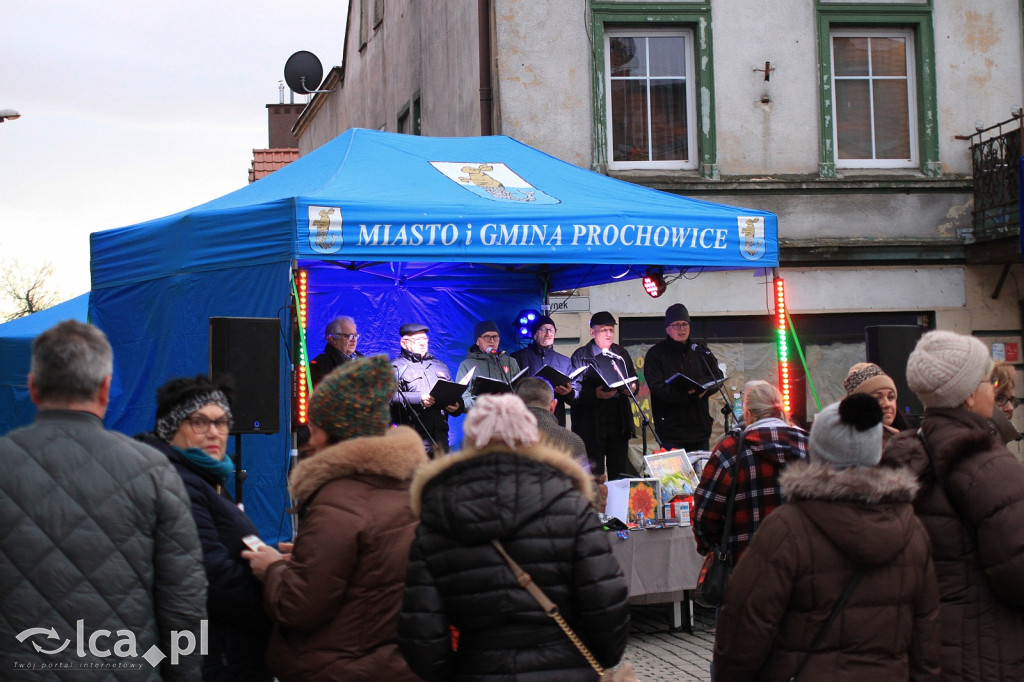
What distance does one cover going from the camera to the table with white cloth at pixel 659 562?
26.4ft

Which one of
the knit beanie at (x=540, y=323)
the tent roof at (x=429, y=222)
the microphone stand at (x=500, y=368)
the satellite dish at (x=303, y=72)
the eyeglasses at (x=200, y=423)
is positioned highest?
the satellite dish at (x=303, y=72)

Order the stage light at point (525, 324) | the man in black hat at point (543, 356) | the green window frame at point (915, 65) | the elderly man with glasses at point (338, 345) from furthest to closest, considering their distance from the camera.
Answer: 1. the green window frame at point (915, 65)
2. the stage light at point (525, 324)
3. the man in black hat at point (543, 356)
4. the elderly man with glasses at point (338, 345)

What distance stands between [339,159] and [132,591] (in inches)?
256

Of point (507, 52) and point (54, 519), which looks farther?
point (507, 52)

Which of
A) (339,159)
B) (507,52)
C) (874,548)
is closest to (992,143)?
(507,52)

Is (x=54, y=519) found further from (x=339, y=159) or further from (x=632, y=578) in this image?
(x=339, y=159)

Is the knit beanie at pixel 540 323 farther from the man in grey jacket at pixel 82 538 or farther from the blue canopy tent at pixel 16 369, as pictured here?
the blue canopy tent at pixel 16 369


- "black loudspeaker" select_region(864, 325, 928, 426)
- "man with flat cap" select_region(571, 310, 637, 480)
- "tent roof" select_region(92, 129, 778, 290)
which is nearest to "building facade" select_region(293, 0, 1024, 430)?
"man with flat cap" select_region(571, 310, 637, 480)

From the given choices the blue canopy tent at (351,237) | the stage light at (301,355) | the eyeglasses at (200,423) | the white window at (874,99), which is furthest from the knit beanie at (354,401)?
the white window at (874,99)

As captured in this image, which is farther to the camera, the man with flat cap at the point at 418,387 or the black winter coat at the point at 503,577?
the man with flat cap at the point at 418,387

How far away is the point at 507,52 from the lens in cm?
1448

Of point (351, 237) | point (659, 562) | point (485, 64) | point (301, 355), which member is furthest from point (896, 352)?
point (485, 64)

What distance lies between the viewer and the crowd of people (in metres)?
3.29

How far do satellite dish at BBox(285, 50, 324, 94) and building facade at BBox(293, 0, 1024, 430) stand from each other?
1251cm
